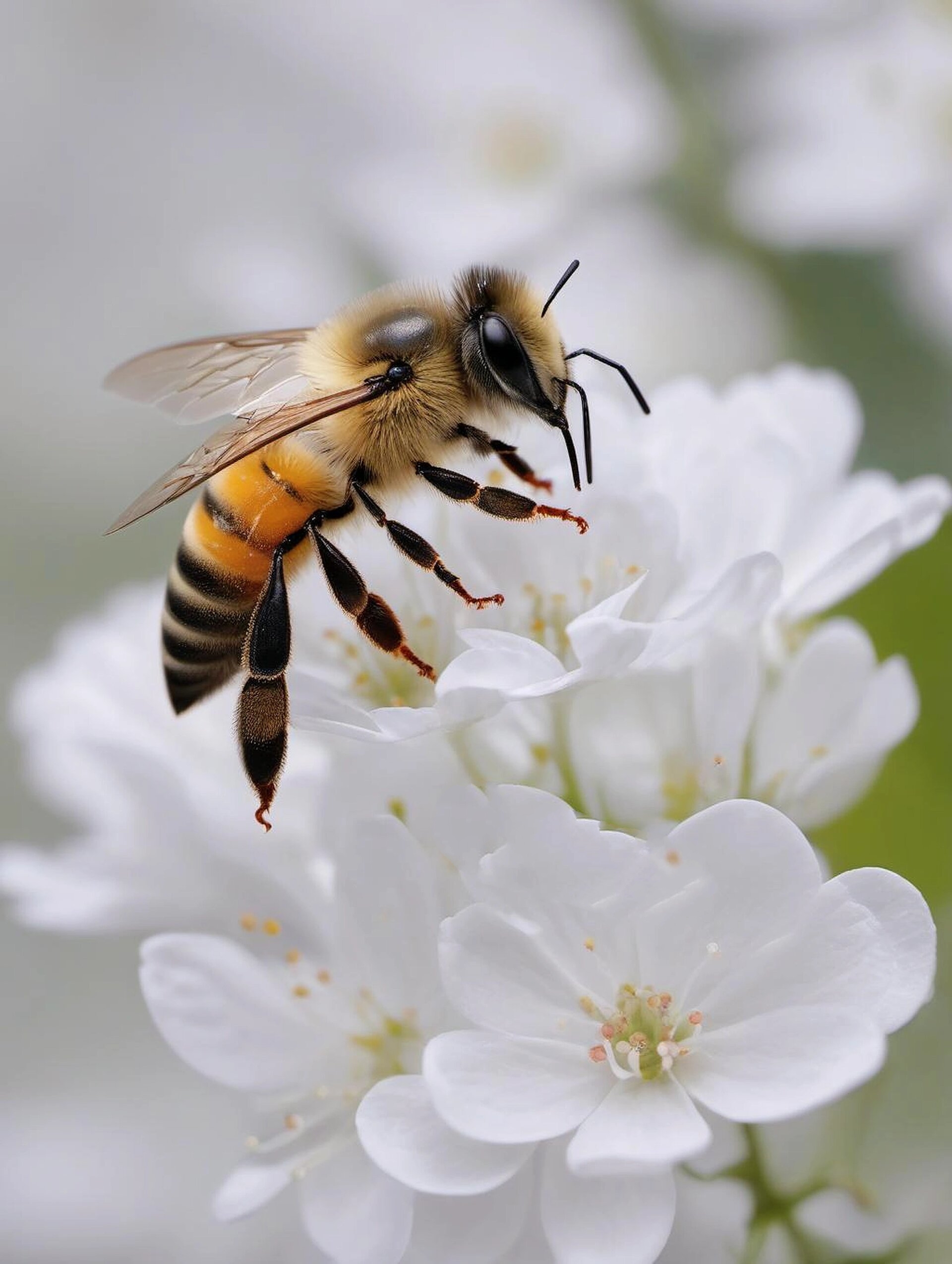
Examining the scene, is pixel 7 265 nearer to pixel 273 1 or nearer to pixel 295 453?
pixel 273 1

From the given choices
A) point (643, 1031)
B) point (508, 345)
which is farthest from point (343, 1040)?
point (508, 345)

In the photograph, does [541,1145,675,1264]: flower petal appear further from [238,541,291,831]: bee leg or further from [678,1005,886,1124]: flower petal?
[238,541,291,831]: bee leg

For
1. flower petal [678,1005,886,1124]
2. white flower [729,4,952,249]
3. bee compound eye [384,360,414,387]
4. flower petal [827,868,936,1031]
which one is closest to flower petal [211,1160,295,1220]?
flower petal [678,1005,886,1124]

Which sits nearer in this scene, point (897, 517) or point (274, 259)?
point (897, 517)

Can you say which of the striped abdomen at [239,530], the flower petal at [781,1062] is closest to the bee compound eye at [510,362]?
the striped abdomen at [239,530]

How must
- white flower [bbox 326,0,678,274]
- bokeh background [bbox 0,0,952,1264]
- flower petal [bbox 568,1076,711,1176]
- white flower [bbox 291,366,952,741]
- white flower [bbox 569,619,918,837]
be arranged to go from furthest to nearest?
white flower [bbox 326,0,678,274] → bokeh background [bbox 0,0,952,1264] → white flower [bbox 569,619,918,837] → white flower [bbox 291,366,952,741] → flower petal [bbox 568,1076,711,1176]

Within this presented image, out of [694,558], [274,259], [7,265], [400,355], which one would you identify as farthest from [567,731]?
[7,265]

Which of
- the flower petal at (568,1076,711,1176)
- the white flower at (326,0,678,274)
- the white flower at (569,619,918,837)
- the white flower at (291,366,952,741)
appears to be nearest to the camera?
the flower petal at (568,1076,711,1176)
